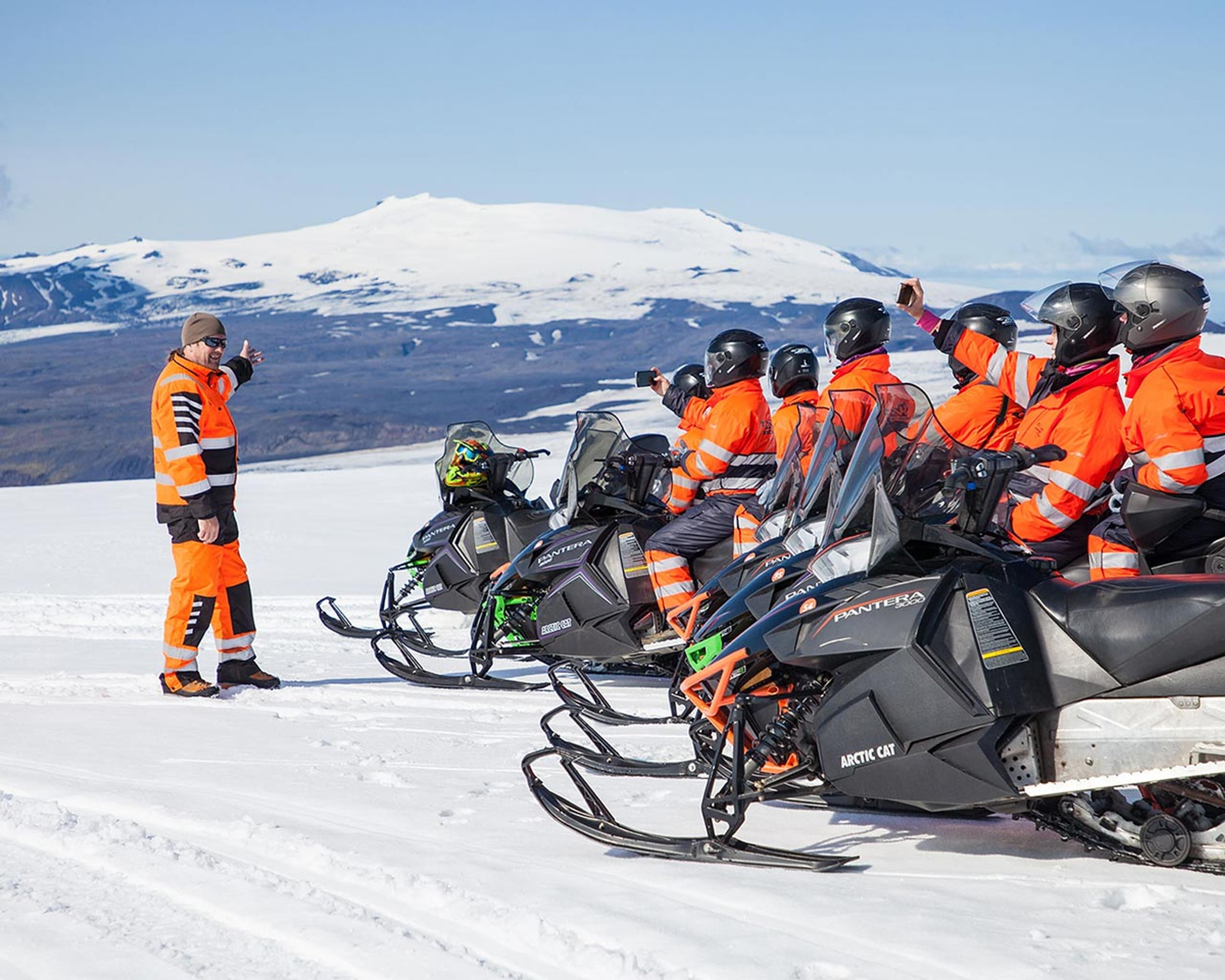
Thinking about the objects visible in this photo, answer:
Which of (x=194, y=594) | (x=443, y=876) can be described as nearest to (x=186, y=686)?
(x=194, y=594)

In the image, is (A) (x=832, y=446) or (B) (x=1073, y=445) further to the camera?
(B) (x=1073, y=445)

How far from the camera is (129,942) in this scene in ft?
9.30

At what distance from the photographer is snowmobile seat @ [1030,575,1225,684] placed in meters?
3.10

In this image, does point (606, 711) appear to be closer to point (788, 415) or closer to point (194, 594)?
point (788, 415)

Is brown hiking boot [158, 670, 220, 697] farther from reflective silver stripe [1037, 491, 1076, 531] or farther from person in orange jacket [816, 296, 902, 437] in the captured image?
reflective silver stripe [1037, 491, 1076, 531]

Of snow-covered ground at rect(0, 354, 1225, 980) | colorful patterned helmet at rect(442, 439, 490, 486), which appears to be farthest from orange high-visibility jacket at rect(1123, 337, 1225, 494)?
colorful patterned helmet at rect(442, 439, 490, 486)

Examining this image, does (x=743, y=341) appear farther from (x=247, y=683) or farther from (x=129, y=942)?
(x=129, y=942)

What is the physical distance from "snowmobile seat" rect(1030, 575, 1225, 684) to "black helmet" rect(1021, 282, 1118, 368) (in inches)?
58.2

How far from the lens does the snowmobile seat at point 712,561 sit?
597cm

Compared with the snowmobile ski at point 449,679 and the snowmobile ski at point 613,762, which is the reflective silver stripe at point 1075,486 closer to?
→ the snowmobile ski at point 613,762

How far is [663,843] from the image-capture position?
346cm

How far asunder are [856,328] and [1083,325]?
65.3 inches

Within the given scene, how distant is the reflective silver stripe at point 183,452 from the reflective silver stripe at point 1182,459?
397cm

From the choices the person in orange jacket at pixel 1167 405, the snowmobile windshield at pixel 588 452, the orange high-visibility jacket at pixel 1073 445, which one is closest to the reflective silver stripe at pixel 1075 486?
the orange high-visibility jacket at pixel 1073 445
